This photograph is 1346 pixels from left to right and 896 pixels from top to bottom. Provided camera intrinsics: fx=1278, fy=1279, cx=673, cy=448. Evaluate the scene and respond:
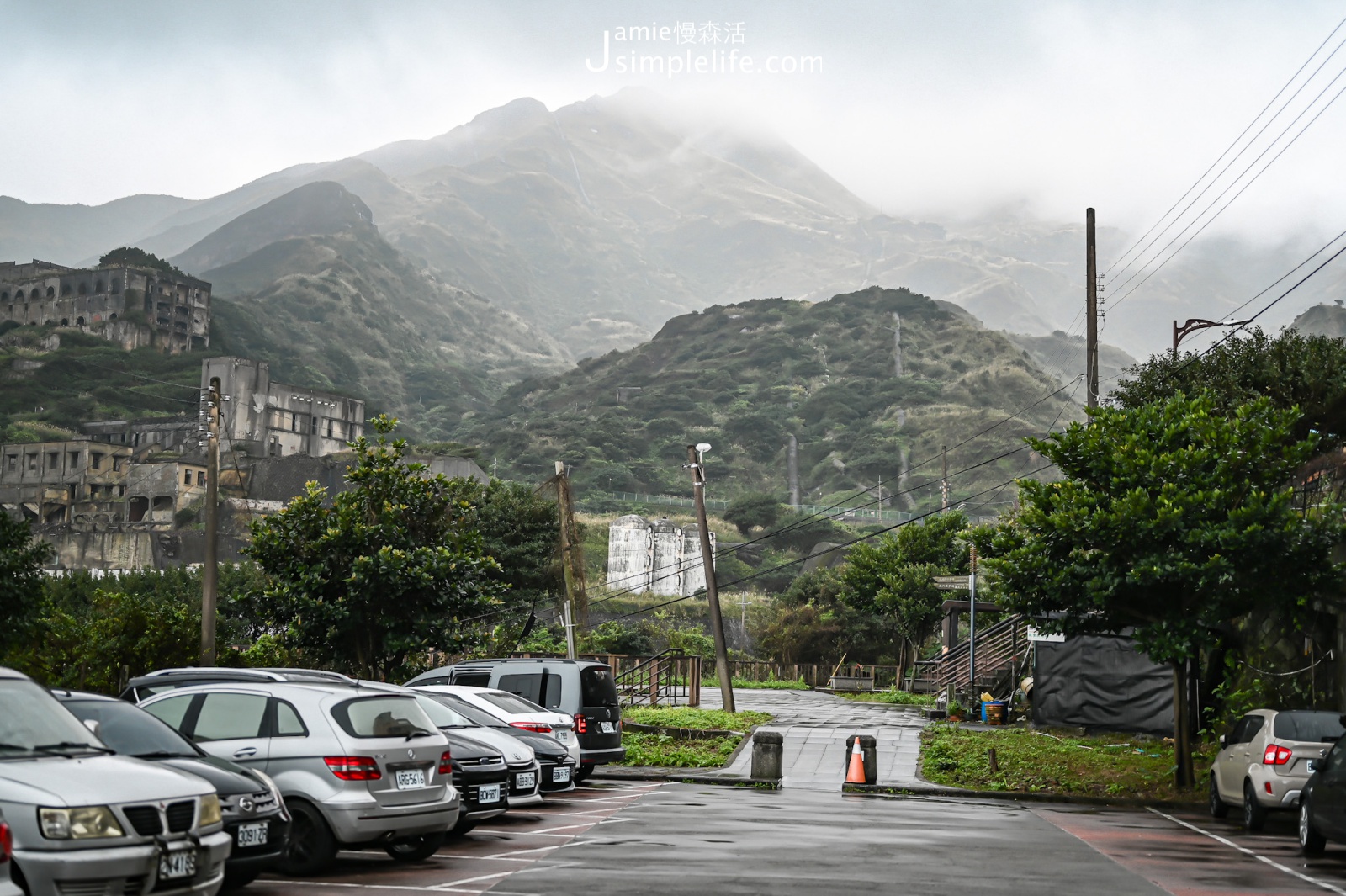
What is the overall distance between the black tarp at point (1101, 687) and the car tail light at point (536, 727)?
45.0ft

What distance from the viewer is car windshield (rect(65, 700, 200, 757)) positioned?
930 cm

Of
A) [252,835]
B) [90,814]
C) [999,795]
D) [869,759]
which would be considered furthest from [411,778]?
[999,795]

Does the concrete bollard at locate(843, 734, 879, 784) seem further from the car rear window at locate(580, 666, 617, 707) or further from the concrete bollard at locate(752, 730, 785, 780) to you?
the car rear window at locate(580, 666, 617, 707)

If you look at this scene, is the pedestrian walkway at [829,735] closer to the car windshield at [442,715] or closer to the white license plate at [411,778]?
the car windshield at [442,715]

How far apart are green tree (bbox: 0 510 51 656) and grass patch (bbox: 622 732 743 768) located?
1344cm

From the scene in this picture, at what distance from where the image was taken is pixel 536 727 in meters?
16.6

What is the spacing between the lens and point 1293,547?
60.1 ft

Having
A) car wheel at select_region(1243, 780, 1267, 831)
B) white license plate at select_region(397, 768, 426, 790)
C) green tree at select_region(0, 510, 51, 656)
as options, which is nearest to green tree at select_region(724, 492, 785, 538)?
green tree at select_region(0, 510, 51, 656)

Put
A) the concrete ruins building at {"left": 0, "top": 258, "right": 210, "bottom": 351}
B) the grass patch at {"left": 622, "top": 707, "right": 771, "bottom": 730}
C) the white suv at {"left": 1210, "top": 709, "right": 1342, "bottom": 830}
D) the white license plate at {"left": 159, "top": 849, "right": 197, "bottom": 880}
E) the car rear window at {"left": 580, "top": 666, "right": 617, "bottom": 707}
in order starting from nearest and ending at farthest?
the white license plate at {"left": 159, "top": 849, "right": 197, "bottom": 880} → the white suv at {"left": 1210, "top": 709, "right": 1342, "bottom": 830} → the car rear window at {"left": 580, "top": 666, "right": 617, "bottom": 707} → the grass patch at {"left": 622, "top": 707, "right": 771, "bottom": 730} → the concrete ruins building at {"left": 0, "top": 258, "right": 210, "bottom": 351}

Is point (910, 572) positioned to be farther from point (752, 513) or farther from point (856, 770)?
point (752, 513)

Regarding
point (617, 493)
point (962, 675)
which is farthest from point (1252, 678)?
point (617, 493)

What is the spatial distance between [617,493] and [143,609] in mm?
123413

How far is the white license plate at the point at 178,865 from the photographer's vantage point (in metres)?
7.43

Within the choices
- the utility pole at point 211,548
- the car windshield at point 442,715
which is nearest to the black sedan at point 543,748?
the car windshield at point 442,715
